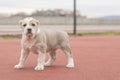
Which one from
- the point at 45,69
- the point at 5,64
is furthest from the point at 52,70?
the point at 5,64

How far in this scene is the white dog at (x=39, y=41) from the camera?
32.2 feet

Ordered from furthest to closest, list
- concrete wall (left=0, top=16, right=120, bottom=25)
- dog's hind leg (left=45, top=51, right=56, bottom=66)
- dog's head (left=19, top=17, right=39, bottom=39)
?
1. concrete wall (left=0, top=16, right=120, bottom=25)
2. dog's hind leg (left=45, top=51, right=56, bottom=66)
3. dog's head (left=19, top=17, right=39, bottom=39)

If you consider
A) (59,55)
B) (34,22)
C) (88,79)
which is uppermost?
(34,22)

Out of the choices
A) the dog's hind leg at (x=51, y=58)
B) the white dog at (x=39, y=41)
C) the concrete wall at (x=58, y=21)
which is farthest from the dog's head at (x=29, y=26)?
the concrete wall at (x=58, y=21)

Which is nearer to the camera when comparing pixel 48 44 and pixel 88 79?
pixel 88 79

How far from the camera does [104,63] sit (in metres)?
11.8

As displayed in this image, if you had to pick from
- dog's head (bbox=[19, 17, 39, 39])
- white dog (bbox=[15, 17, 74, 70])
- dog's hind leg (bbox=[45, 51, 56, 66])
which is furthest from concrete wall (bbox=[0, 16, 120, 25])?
dog's head (bbox=[19, 17, 39, 39])

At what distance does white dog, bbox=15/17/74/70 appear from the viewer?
32.2 feet

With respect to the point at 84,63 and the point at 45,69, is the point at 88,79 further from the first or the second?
the point at 84,63

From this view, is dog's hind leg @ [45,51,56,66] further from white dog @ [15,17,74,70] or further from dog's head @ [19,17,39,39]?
dog's head @ [19,17,39,39]

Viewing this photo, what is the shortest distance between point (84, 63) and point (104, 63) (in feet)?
1.68

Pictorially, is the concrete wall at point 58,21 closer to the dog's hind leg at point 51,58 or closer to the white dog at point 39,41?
the dog's hind leg at point 51,58

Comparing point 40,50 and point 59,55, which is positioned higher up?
point 40,50

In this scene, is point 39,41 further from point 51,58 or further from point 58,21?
point 58,21
